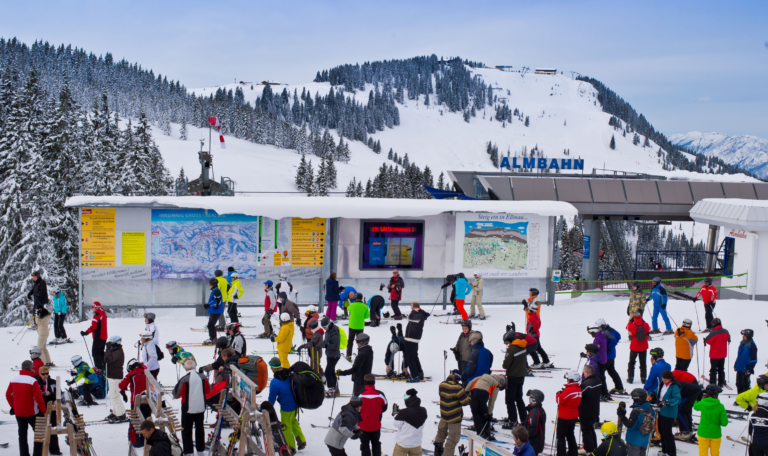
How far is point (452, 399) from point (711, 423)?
3479 millimetres

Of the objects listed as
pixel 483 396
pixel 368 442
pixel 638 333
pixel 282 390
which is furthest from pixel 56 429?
pixel 638 333

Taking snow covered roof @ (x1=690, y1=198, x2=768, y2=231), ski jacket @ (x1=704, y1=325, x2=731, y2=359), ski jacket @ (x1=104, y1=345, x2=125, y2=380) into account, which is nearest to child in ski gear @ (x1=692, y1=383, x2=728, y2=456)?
ski jacket @ (x1=704, y1=325, x2=731, y2=359)

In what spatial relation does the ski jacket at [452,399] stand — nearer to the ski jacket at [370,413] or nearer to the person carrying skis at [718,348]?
the ski jacket at [370,413]

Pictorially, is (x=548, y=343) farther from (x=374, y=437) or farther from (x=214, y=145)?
(x=214, y=145)

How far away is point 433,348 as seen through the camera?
13531 millimetres

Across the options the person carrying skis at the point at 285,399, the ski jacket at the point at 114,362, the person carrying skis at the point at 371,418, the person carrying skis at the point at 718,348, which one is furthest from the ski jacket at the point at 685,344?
the ski jacket at the point at 114,362

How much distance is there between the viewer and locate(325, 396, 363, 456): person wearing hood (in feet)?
22.1

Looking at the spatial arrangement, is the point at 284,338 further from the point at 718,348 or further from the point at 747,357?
the point at 747,357

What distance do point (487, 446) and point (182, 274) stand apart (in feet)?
41.1

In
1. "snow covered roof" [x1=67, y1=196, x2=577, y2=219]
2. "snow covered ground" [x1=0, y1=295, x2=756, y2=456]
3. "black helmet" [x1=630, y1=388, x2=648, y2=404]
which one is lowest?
"snow covered ground" [x1=0, y1=295, x2=756, y2=456]

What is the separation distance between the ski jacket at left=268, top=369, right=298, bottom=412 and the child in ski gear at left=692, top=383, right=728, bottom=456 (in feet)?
18.1

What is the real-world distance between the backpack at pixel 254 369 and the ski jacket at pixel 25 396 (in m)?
2.67

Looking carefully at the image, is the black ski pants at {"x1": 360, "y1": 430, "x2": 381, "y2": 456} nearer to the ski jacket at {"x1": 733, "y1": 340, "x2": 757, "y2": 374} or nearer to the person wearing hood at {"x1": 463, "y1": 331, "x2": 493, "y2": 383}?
the person wearing hood at {"x1": 463, "y1": 331, "x2": 493, "y2": 383}

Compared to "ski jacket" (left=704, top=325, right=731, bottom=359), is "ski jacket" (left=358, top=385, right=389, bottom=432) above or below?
below
